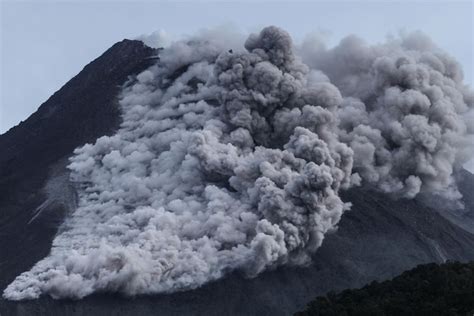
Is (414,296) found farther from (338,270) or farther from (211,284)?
(211,284)

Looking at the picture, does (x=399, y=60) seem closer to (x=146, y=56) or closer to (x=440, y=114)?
(x=440, y=114)

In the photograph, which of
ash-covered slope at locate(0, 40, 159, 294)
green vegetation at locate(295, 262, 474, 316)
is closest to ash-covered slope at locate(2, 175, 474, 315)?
green vegetation at locate(295, 262, 474, 316)

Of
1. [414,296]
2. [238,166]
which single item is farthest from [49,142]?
[414,296]

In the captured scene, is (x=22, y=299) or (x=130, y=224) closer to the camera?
(x=22, y=299)

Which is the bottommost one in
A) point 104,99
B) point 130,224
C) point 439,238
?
point 439,238

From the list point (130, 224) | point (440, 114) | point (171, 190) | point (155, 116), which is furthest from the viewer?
point (155, 116)

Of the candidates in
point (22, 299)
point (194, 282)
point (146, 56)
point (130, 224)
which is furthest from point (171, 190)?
point (146, 56)

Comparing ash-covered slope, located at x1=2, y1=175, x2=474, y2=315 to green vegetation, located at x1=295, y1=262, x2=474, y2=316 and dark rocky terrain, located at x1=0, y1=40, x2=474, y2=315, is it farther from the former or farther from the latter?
green vegetation, located at x1=295, y1=262, x2=474, y2=316

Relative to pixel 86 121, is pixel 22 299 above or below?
below
